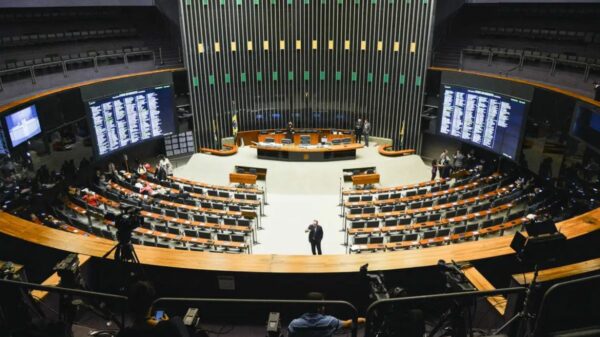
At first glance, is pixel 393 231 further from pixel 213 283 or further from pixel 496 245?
pixel 213 283

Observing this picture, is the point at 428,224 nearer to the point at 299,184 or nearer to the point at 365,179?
the point at 365,179

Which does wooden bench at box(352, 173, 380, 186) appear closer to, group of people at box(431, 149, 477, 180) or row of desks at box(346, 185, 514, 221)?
group of people at box(431, 149, 477, 180)

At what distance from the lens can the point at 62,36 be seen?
→ 46.9ft

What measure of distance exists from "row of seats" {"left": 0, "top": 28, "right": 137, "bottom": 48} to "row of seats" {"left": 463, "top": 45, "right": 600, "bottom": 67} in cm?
1369

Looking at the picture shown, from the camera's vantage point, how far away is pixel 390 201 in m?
11.5

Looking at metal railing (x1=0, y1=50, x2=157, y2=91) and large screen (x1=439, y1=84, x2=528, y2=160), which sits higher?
metal railing (x1=0, y1=50, x2=157, y2=91)

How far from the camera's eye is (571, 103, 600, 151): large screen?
9.35 meters

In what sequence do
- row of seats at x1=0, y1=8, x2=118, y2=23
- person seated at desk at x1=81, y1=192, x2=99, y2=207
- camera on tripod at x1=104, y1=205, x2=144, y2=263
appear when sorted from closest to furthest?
camera on tripod at x1=104, y1=205, x2=144, y2=263 → person seated at desk at x1=81, y1=192, x2=99, y2=207 → row of seats at x1=0, y1=8, x2=118, y2=23

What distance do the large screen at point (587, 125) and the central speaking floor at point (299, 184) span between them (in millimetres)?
5504

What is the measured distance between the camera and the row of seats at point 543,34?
12898 mm

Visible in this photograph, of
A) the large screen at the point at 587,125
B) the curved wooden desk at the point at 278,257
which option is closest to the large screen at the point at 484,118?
the large screen at the point at 587,125

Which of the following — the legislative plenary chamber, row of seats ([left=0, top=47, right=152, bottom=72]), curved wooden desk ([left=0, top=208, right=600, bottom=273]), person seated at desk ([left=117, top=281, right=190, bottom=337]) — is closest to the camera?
person seated at desk ([left=117, top=281, right=190, bottom=337])

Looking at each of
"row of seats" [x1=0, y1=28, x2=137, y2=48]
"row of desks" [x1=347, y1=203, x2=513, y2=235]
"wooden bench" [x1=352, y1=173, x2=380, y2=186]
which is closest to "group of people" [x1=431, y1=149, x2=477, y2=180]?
"wooden bench" [x1=352, y1=173, x2=380, y2=186]

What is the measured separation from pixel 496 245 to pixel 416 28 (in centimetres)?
1357
